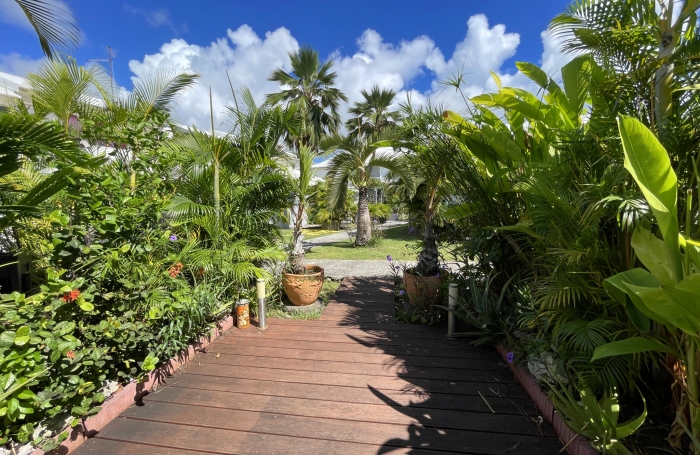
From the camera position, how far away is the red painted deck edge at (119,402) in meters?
2.05

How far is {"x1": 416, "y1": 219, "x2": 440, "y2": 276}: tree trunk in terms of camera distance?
176 inches

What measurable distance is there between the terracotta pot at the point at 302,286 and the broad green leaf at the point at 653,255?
3.64m

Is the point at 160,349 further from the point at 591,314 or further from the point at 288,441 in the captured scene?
the point at 591,314

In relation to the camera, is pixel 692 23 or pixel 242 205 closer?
pixel 692 23

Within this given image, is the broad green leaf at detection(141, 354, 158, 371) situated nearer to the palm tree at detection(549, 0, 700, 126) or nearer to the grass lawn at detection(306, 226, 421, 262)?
the palm tree at detection(549, 0, 700, 126)

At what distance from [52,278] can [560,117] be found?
13.5 ft

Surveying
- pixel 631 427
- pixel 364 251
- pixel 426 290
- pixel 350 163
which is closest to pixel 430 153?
pixel 426 290

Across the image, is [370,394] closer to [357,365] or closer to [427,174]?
[357,365]

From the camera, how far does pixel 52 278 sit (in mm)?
2018

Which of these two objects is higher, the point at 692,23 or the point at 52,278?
the point at 692,23

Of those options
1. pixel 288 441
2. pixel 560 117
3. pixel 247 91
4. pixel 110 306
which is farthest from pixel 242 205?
pixel 560 117

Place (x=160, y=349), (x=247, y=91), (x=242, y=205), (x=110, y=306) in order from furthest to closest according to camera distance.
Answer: (x=247, y=91) < (x=242, y=205) < (x=160, y=349) < (x=110, y=306)

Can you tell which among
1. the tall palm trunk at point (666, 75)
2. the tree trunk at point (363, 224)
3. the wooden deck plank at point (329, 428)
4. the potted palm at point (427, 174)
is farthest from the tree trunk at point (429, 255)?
the tree trunk at point (363, 224)

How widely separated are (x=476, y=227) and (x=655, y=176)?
2.40 metres
